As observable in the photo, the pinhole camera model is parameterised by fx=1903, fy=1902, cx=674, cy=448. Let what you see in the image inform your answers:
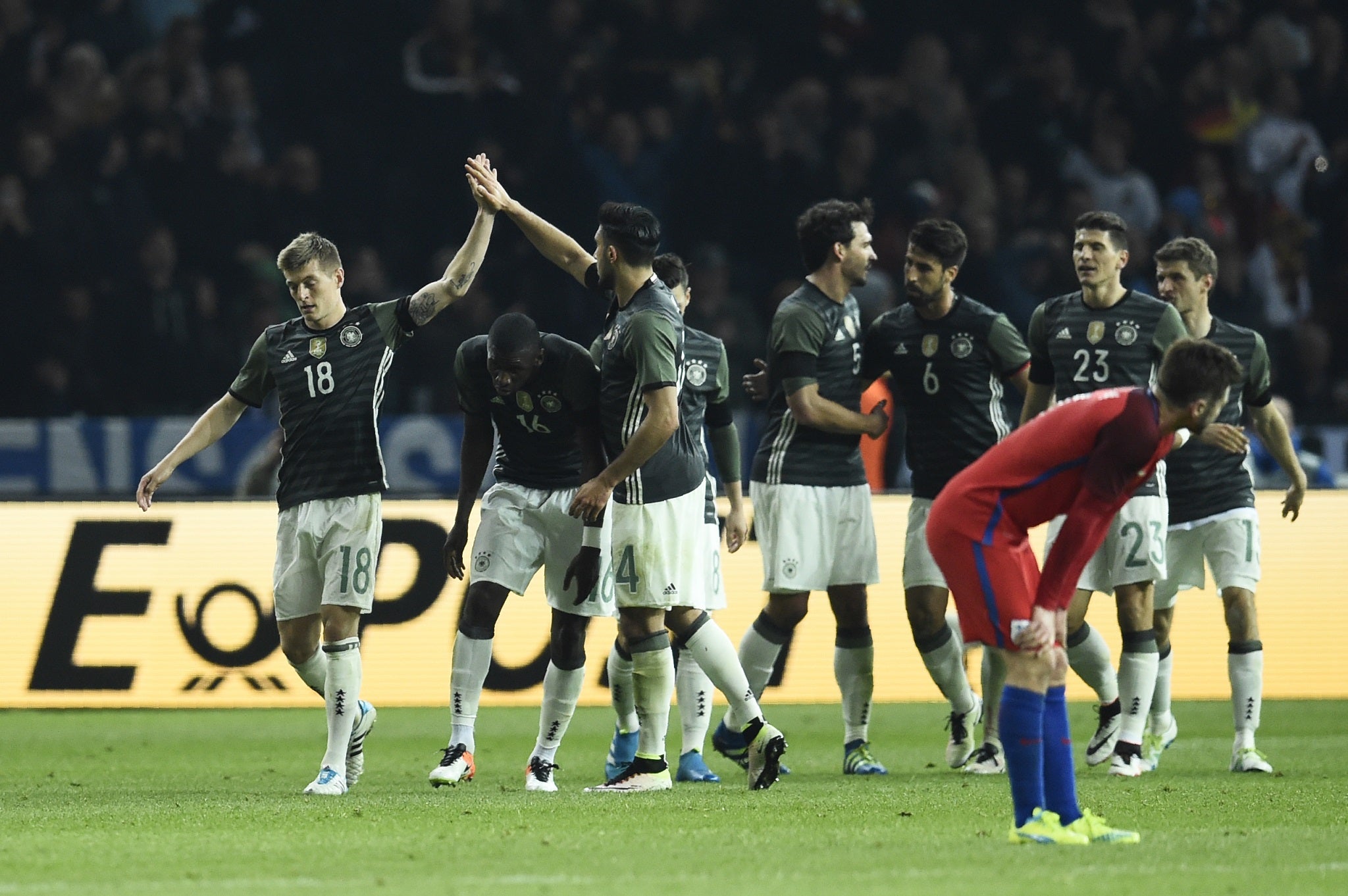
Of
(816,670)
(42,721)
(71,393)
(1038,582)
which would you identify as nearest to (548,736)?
(1038,582)

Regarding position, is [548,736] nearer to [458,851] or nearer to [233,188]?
[458,851]

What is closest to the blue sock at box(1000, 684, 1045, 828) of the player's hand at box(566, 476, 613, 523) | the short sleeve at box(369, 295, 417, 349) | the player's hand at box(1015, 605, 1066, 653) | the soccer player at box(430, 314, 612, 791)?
the player's hand at box(1015, 605, 1066, 653)

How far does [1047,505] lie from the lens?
591 cm

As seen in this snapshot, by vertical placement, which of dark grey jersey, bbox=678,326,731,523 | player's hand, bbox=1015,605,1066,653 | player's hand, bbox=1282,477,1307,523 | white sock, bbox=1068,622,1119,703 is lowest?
white sock, bbox=1068,622,1119,703

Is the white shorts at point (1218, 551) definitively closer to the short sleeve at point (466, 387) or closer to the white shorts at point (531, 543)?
the white shorts at point (531, 543)

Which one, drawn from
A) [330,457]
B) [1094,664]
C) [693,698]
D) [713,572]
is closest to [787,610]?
[713,572]

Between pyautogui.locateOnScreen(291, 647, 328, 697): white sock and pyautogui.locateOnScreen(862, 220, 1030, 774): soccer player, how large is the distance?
2621mm

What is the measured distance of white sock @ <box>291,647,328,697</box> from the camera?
7984mm

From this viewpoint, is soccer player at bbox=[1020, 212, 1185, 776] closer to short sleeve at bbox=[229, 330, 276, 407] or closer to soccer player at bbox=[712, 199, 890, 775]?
soccer player at bbox=[712, 199, 890, 775]

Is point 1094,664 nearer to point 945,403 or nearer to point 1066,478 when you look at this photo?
point 945,403

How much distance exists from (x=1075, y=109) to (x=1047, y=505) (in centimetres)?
1292

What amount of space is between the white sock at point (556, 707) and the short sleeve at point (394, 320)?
1.52 metres

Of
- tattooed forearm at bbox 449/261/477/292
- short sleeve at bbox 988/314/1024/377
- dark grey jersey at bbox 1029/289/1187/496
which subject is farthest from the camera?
short sleeve at bbox 988/314/1024/377

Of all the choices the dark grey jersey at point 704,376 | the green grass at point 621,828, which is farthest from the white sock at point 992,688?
the dark grey jersey at point 704,376
